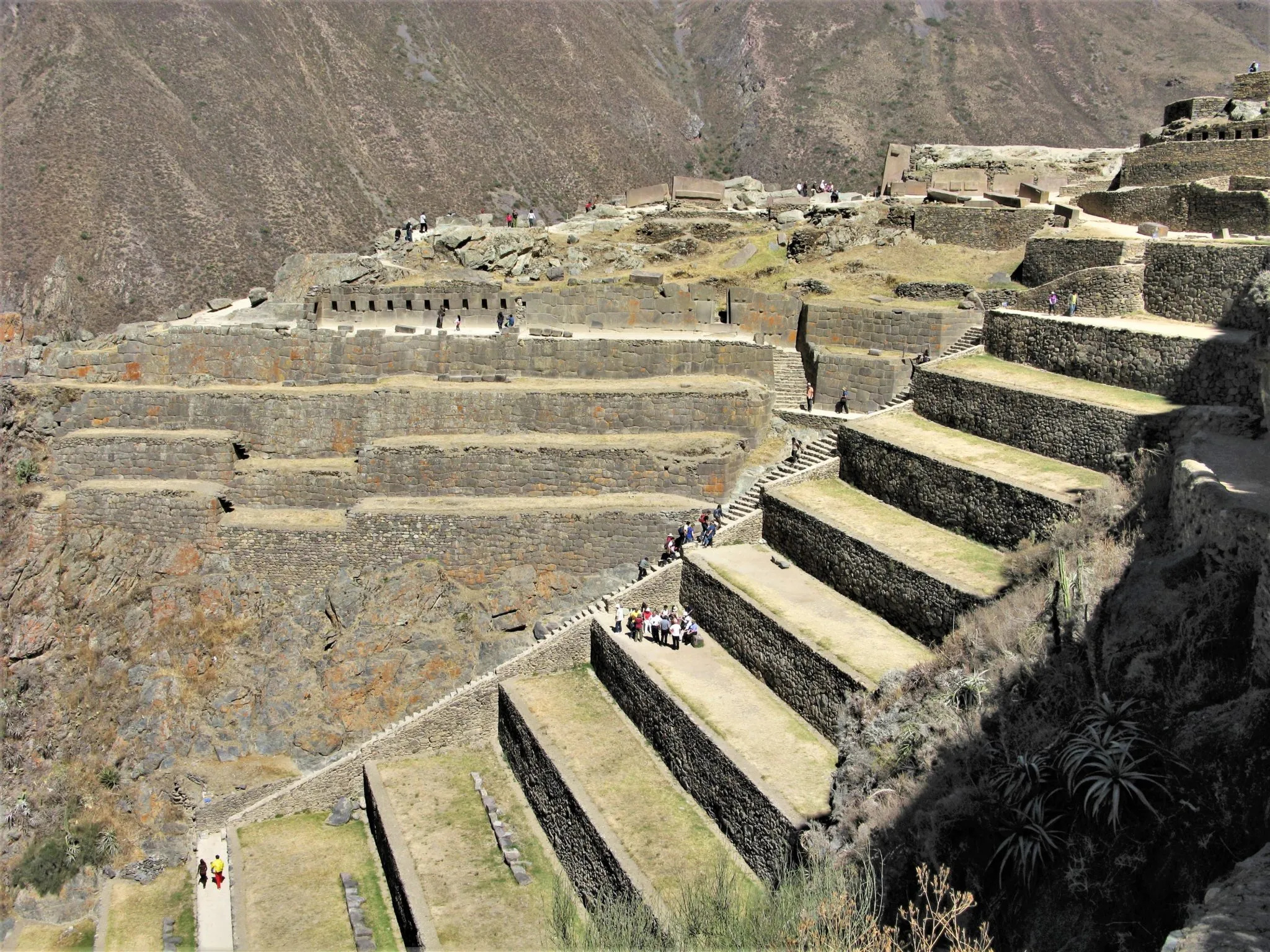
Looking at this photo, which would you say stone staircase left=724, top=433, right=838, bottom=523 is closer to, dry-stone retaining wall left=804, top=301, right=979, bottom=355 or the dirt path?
the dirt path

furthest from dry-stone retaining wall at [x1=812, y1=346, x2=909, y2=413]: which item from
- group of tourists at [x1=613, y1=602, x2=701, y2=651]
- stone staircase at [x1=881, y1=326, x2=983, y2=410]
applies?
group of tourists at [x1=613, y1=602, x2=701, y2=651]

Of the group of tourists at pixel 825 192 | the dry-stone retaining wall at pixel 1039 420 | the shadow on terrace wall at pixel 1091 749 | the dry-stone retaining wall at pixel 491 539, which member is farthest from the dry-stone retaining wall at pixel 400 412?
the group of tourists at pixel 825 192

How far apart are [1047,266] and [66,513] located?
20.6 meters

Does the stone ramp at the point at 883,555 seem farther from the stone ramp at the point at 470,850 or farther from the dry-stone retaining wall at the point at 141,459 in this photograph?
the dry-stone retaining wall at the point at 141,459

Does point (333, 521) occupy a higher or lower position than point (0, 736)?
higher

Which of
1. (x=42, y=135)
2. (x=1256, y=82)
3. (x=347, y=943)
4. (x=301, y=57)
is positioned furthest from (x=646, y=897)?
(x=301, y=57)

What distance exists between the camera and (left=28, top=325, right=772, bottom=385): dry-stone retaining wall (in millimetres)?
24922

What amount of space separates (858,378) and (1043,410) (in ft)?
19.0

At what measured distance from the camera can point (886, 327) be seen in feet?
80.6

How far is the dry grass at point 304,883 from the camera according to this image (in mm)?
16172

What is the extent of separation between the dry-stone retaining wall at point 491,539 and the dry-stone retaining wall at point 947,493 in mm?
3292

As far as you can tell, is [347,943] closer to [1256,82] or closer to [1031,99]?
[1256,82]

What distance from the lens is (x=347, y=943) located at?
630 inches

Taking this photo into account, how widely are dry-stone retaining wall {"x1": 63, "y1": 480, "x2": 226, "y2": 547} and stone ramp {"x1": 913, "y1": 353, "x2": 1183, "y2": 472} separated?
13796 millimetres
